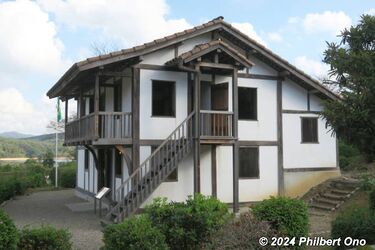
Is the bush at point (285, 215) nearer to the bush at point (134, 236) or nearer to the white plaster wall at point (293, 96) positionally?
the bush at point (134, 236)

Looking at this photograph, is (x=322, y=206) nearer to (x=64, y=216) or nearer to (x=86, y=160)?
(x=64, y=216)

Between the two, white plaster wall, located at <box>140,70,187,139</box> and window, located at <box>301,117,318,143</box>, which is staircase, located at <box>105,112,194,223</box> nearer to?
white plaster wall, located at <box>140,70,187,139</box>

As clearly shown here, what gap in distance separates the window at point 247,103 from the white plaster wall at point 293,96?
57.7 inches

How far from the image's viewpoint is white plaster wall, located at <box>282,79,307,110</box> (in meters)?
18.7

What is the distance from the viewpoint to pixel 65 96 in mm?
20516

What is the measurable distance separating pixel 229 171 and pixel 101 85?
6.38m

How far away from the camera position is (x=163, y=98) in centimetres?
1667

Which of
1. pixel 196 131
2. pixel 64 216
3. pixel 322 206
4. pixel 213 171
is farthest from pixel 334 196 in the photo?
pixel 64 216

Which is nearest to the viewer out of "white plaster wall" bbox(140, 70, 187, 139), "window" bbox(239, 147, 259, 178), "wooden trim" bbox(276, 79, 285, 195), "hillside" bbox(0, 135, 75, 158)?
"white plaster wall" bbox(140, 70, 187, 139)

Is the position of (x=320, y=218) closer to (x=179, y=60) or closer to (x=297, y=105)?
(x=297, y=105)

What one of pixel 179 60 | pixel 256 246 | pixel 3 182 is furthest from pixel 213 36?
pixel 3 182

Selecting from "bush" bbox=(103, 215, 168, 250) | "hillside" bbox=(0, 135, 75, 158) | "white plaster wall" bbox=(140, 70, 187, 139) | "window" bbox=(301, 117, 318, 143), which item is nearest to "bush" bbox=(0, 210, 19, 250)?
"bush" bbox=(103, 215, 168, 250)

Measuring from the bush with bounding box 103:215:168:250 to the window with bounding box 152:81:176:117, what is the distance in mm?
8773

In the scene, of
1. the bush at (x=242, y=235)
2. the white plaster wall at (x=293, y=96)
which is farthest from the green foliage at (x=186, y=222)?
the white plaster wall at (x=293, y=96)
